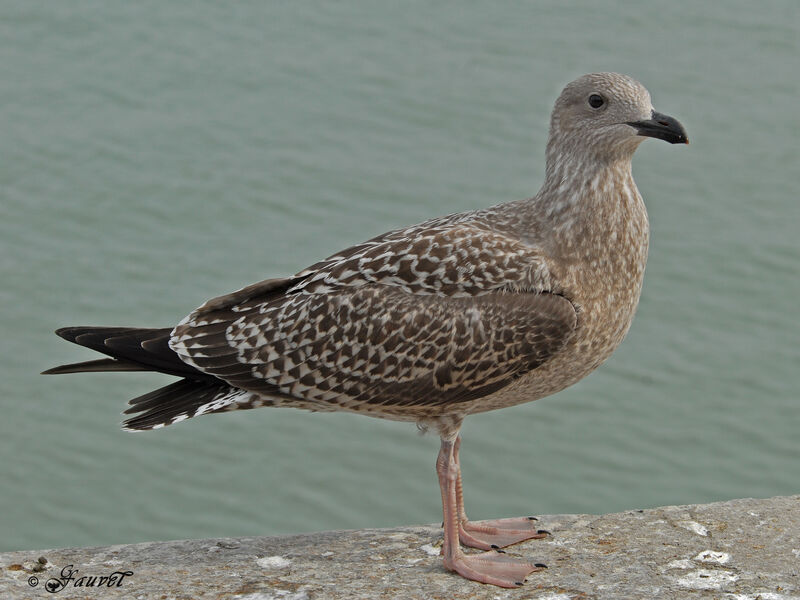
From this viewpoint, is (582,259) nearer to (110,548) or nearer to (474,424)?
(110,548)

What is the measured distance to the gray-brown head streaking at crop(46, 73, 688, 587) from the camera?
21.0 feet

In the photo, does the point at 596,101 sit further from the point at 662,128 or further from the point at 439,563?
the point at 439,563

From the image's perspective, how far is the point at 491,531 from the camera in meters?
7.07

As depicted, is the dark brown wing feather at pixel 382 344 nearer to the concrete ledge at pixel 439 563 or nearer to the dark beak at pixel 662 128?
the concrete ledge at pixel 439 563

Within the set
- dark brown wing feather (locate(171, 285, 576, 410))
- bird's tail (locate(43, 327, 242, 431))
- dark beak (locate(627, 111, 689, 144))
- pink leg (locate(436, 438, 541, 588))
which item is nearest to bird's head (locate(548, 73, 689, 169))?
dark beak (locate(627, 111, 689, 144))

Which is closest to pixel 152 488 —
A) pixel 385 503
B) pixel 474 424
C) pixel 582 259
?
pixel 385 503

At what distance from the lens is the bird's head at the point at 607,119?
21.0 feet

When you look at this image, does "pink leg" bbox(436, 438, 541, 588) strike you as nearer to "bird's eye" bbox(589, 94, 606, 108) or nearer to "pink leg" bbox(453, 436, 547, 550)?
"pink leg" bbox(453, 436, 547, 550)

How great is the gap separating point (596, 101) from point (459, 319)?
1.28 m

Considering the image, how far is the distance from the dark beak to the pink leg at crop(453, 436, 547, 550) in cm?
187

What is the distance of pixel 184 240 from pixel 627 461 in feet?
15.9

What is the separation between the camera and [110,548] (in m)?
6.88

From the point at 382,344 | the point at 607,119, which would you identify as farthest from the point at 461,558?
the point at 607,119

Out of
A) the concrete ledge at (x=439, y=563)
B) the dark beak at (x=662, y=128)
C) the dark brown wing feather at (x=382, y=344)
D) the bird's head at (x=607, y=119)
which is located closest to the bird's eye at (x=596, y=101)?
the bird's head at (x=607, y=119)
